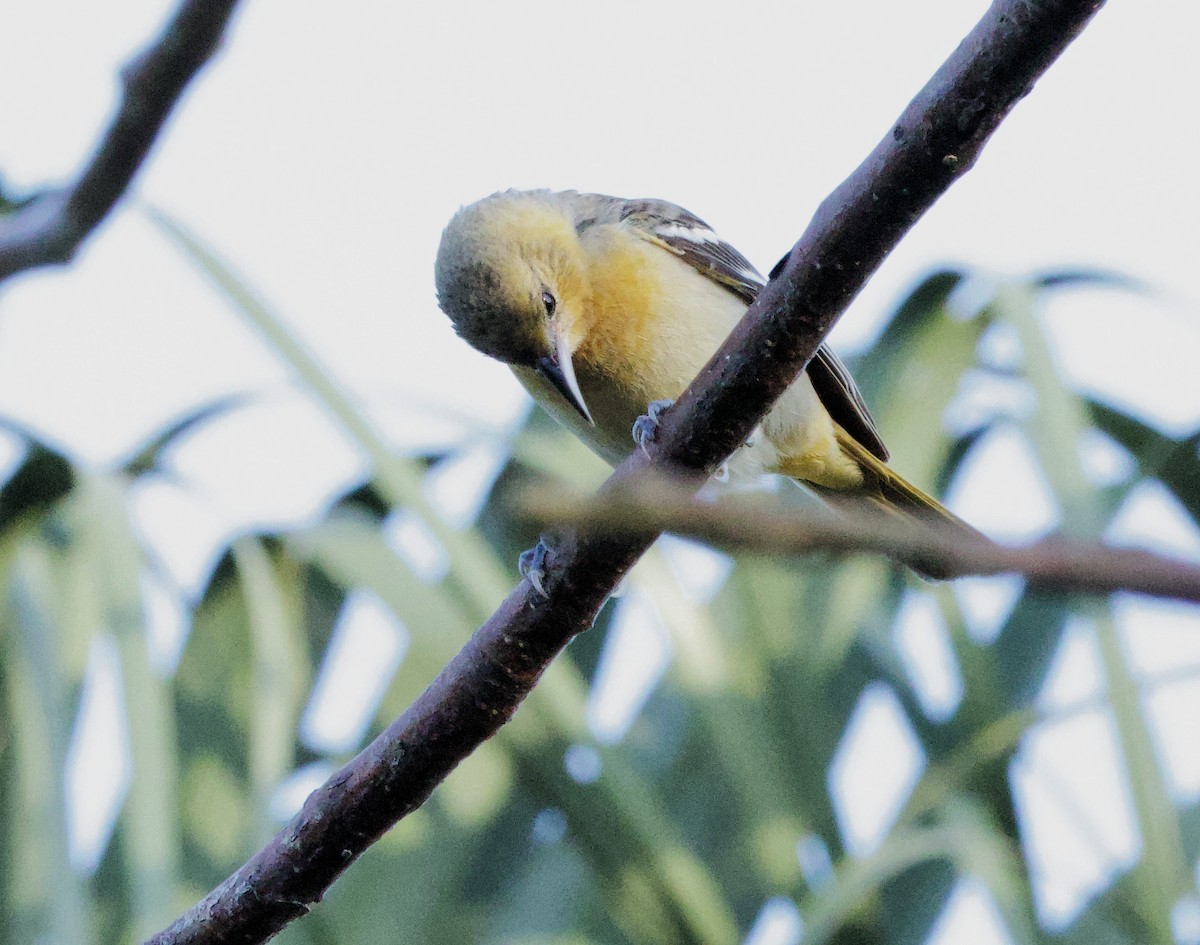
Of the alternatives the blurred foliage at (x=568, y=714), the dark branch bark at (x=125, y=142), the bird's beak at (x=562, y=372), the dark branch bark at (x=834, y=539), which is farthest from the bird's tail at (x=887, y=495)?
the dark branch bark at (x=834, y=539)

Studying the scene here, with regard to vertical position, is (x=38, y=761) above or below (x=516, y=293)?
below

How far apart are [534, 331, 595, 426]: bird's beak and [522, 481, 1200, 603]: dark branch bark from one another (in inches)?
94.2

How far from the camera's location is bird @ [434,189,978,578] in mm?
3010

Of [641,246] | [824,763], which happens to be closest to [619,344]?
[641,246]

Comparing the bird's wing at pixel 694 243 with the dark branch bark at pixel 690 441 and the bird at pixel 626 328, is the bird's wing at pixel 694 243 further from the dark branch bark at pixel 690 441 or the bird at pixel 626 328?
the dark branch bark at pixel 690 441

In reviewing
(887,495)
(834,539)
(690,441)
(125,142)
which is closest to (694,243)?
(887,495)

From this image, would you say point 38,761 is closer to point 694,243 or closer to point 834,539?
point 694,243

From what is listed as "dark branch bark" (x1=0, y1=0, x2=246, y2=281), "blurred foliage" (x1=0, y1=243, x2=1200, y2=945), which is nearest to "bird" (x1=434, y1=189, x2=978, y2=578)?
"blurred foliage" (x1=0, y1=243, x2=1200, y2=945)

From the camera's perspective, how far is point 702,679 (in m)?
3.17

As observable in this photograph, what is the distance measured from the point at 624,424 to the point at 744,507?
258 centimetres

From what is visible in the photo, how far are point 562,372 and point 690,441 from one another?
1.24 m

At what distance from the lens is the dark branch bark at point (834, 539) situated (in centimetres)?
47

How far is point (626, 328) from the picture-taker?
3051 mm

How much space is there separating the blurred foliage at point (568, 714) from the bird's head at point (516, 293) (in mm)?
384
